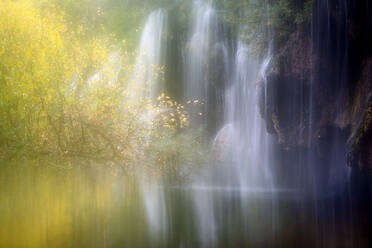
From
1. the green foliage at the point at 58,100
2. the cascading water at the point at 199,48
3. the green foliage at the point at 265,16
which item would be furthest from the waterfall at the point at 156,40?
the green foliage at the point at 58,100

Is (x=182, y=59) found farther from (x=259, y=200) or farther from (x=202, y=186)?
(x=259, y=200)

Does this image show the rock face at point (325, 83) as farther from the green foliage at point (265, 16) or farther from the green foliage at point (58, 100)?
the green foliage at point (58, 100)

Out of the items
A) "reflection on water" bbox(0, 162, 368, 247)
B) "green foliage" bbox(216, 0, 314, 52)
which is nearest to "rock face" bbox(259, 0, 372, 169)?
"green foliage" bbox(216, 0, 314, 52)

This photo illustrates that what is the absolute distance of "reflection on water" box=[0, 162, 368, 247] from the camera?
7105mm

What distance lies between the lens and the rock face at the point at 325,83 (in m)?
12.8

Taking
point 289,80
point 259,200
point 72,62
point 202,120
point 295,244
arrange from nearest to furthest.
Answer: point 295,244 → point 72,62 → point 259,200 → point 289,80 → point 202,120

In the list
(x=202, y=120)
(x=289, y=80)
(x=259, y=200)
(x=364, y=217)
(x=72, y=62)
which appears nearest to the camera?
(x=364, y=217)

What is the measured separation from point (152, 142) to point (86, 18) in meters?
9.59

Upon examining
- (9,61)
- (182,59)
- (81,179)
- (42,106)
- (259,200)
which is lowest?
(259,200)

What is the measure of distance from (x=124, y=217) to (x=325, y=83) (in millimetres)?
10512

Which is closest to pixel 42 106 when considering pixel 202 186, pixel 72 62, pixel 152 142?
pixel 72 62

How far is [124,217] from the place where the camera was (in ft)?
30.4

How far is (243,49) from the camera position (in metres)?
20.5

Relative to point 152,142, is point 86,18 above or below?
above
